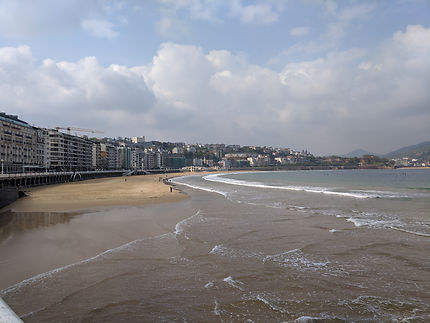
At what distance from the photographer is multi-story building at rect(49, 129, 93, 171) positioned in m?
87.1

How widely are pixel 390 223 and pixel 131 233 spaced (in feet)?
38.4

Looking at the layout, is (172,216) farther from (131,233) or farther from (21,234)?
(21,234)

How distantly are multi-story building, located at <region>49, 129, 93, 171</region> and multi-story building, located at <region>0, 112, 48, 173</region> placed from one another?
210 inches

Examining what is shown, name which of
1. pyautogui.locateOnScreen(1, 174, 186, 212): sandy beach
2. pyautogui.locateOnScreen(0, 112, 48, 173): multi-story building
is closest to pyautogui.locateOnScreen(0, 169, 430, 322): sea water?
pyautogui.locateOnScreen(1, 174, 186, 212): sandy beach

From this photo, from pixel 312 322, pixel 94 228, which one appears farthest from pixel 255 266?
pixel 94 228

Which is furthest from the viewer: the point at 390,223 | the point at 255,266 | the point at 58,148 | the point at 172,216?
the point at 58,148

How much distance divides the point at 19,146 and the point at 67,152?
24.6m

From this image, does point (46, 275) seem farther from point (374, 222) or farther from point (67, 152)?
point (67, 152)

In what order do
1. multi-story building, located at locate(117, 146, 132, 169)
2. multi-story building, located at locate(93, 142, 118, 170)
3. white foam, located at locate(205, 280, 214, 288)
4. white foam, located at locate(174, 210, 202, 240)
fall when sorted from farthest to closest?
multi-story building, located at locate(117, 146, 132, 169) < multi-story building, located at locate(93, 142, 118, 170) < white foam, located at locate(174, 210, 202, 240) < white foam, located at locate(205, 280, 214, 288)

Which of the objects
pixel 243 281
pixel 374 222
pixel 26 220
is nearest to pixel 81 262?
pixel 243 281

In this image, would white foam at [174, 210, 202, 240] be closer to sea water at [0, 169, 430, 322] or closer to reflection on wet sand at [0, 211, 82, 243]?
sea water at [0, 169, 430, 322]

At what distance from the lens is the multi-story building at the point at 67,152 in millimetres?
87062

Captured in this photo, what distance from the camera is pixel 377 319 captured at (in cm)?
490

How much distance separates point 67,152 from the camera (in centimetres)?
9194
